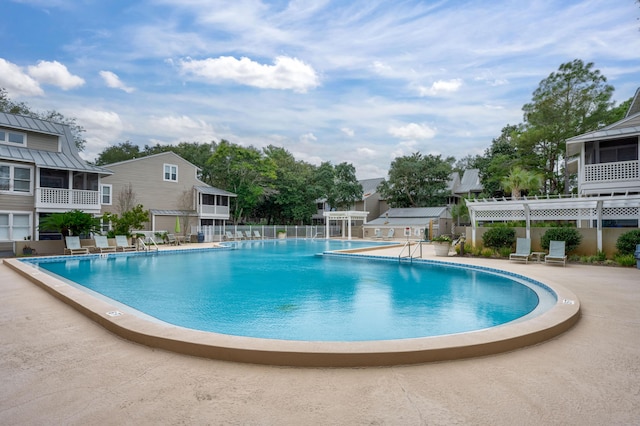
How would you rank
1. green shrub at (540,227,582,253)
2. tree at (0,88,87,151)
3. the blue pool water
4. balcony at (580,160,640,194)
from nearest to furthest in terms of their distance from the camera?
1. the blue pool water
2. green shrub at (540,227,582,253)
3. balcony at (580,160,640,194)
4. tree at (0,88,87,151)

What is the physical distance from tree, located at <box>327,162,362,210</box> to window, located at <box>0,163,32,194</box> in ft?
84.6

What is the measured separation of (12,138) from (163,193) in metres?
9.81

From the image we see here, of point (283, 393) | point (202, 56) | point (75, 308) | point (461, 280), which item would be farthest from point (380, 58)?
point (283, 393)

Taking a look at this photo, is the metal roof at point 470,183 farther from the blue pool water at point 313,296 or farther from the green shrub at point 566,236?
the blue pool water at point 313,296

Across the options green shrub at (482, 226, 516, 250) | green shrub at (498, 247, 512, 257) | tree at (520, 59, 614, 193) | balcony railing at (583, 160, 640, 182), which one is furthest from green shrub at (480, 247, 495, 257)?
tree at (520, 59, 614, 193)

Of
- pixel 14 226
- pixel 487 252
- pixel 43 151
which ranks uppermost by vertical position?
pixel 43 151

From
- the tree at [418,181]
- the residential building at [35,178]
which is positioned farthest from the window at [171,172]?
the tree at [418,181]

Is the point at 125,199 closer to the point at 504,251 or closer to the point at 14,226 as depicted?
the point at 14,226

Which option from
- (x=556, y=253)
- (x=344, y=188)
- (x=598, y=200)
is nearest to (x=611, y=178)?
(x=598, y=200)

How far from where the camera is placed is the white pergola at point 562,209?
12688mm

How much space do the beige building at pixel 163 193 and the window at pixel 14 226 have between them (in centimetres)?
625

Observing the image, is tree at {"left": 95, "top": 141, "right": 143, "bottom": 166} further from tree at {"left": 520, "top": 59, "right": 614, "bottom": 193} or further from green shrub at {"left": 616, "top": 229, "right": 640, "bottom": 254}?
green shrub at {"left": 616, "top": 229, "right": 640, "bottom": 254}

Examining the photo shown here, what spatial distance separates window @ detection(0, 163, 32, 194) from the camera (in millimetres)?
15992

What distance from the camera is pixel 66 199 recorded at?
1736 centimetres
